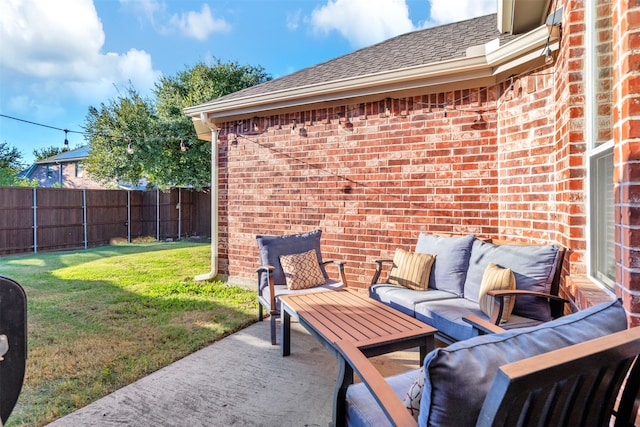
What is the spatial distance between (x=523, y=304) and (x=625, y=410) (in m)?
1.83

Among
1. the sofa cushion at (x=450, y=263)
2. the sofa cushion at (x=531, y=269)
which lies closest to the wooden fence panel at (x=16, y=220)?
the sofa cushion at (x=450, y=263)

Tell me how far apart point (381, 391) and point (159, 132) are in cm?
1444

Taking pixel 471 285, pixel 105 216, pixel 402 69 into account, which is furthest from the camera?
pixel 105 216

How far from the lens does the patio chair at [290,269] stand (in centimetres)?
424

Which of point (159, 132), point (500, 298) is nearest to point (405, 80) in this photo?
point (500, 298)

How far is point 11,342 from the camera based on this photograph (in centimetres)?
105

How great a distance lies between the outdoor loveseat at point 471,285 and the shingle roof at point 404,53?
2323 mm

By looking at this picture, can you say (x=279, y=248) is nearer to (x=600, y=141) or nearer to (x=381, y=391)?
(x=381, y=391)

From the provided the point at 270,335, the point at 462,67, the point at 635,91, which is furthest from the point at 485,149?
the point at 270,335

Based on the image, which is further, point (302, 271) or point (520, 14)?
point (302, 271)

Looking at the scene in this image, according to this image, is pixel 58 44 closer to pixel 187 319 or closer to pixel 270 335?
pixel 187 319

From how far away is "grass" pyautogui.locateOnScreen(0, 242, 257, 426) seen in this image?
2.89 m

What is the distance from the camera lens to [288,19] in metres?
10.0

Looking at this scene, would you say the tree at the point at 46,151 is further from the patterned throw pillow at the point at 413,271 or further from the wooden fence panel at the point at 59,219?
the patterned throw pillow at the point at 413,271
